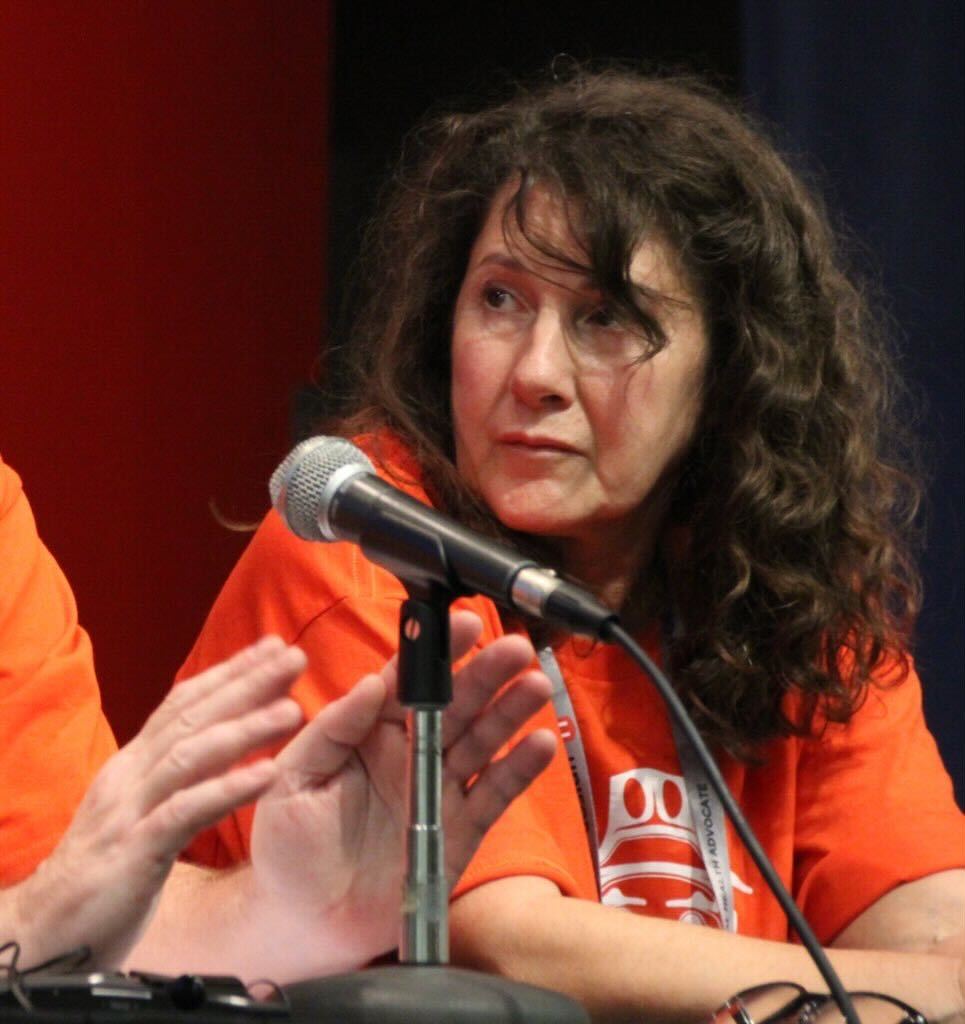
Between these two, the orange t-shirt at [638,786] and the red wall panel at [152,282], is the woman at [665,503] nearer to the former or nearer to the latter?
the orange t-shirt at [638,786]

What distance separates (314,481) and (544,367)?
742 mm

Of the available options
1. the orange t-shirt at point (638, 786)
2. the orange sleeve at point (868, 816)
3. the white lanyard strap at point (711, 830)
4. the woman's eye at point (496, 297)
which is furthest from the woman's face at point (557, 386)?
the orange sleeve at point (868, 816)

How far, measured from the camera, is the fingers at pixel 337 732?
1367 millimetres

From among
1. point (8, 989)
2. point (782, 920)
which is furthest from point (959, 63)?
point (8, 989)

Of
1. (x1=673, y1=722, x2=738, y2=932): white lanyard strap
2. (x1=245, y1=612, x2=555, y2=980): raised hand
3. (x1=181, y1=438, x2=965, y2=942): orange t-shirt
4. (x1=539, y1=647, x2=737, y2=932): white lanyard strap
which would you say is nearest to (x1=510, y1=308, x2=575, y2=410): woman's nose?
(x1=181, y1=438, x2=965, y2=942): orange t-shirt

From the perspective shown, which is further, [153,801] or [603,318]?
[603,318]

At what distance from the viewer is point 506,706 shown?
1378 millimetres

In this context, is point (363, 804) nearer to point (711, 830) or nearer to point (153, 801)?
point (153, 801)

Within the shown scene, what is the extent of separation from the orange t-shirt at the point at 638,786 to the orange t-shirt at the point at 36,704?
0.17m

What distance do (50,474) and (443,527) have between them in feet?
6.31

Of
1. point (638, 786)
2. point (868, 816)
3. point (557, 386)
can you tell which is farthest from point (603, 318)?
point (868, 816)

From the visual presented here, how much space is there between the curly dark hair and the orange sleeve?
0.05 meters

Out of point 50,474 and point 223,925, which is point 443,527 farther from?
point 50,474

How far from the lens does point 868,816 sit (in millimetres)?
2141
